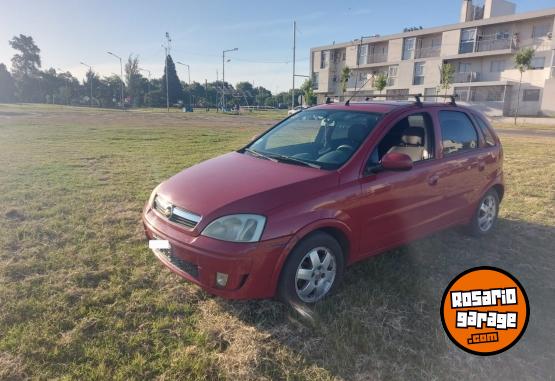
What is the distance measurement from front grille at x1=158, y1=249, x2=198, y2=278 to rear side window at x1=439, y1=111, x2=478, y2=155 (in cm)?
288

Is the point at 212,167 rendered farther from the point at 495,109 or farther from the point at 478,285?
the point at 495,109

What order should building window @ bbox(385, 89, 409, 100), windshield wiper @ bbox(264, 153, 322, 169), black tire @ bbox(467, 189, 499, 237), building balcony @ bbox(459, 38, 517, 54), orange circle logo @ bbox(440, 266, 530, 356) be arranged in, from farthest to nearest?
1. building balcony @ bbox(459, 38, 517, 54)
2. black tire @ bbox(467, 189, 499, 237)
3. building window @ bbox(385, 89, 409, 100)
4. windshield wiper @ bbox(264, 153, 322, 169)
5. orange circle logo @ bbox(440, 266, 530, 356)

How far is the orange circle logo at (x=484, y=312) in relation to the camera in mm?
2623

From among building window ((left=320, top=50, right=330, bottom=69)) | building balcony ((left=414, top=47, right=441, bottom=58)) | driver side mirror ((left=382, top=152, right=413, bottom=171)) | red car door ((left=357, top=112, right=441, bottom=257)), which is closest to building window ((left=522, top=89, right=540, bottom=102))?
building balcony ((left=414, top=47, right=441, bottom=58))

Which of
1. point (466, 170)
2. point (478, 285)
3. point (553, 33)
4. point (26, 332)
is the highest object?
point (553, 33)

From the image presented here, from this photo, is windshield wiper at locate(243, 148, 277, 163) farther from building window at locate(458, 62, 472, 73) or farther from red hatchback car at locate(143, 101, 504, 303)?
building window at locate(458, 62, 472, 73)

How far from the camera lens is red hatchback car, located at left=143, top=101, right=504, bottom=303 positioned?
289 centimetres

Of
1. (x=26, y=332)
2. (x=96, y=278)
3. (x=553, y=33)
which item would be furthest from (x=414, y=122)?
(x=553, y=33)

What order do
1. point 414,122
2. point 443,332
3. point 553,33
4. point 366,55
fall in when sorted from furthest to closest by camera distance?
point 366,55
point 553,33
point 414,122
point 443,332

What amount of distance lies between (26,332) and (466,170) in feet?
14.7

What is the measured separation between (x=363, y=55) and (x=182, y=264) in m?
54.5

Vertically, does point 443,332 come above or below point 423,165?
below

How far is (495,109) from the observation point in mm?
39594

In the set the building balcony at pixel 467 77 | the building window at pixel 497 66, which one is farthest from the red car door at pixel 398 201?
the building window at pixel 497 66
